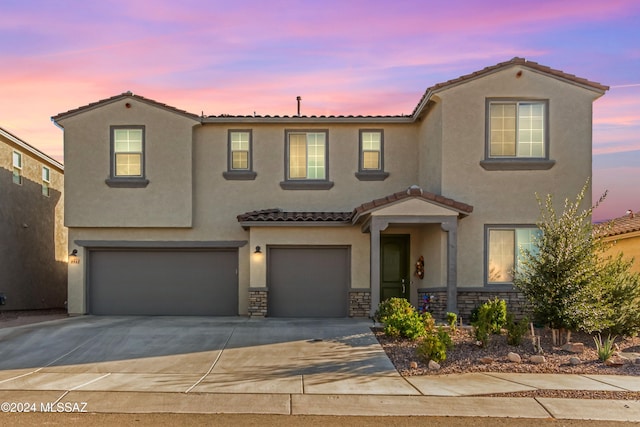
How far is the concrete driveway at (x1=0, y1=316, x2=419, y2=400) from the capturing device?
364 inches

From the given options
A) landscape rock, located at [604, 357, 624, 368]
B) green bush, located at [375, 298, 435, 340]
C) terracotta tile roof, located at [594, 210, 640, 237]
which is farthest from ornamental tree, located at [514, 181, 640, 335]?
terracotta tile roof, located at [594, 210, 640, 237]

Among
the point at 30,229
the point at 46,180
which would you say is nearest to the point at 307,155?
the point at 30,229

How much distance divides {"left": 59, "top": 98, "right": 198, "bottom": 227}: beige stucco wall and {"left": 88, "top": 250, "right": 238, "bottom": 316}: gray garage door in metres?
1.14

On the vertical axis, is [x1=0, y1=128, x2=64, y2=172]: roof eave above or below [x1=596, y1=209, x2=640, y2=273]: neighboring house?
above

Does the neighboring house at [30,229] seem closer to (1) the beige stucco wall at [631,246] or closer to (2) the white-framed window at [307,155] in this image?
(2) the white-framed window at [307,155]

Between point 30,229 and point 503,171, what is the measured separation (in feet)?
54.8

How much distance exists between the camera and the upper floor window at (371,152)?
17.8 meters

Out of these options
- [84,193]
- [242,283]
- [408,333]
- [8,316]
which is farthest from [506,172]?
[8,316]

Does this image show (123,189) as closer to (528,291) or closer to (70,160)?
(70,160)

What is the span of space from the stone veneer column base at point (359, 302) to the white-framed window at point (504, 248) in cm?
342

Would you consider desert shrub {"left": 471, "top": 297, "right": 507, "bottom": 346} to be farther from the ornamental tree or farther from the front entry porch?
the front entry porch

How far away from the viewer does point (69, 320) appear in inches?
637

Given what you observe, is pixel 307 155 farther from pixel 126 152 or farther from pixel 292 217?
pixel 126 152

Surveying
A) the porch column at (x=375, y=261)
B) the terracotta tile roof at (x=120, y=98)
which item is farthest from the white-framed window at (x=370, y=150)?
the terracotta tile roof at (x=120, y=98)
